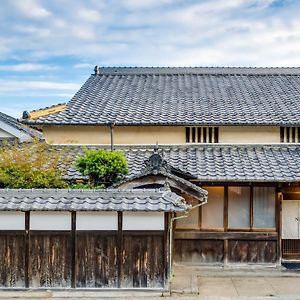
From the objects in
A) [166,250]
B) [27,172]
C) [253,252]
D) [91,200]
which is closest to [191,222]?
[253,252]

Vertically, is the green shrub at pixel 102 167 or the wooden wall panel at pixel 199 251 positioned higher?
the green shrub at pixel 102 167

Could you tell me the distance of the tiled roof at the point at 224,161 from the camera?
15.8 meters

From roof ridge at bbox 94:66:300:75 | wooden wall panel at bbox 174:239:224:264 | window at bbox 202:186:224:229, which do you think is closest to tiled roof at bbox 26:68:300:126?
roof ridge at bbox 94:66:300:75

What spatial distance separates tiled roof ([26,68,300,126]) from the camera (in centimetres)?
1853

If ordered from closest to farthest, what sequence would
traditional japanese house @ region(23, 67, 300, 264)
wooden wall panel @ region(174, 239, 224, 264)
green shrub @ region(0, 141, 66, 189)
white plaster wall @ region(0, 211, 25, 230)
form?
white plaster wall @ region(0, 211, 25, 230) < green shrub @ region(0, 141, 66, 189) < traditional japanese house @ region(23, 67, 300, 264) < wooden wall panel @ region(174, 239, 224, 264)

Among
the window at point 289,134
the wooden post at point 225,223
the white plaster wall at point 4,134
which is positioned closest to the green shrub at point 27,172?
the white plaster wall at point 4,134

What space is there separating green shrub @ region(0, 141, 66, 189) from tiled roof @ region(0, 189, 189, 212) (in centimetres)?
203

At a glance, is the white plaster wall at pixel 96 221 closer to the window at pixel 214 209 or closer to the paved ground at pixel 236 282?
the paved ground at pixel 236 282

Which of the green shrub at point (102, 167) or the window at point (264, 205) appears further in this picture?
the window at point (264, 205)

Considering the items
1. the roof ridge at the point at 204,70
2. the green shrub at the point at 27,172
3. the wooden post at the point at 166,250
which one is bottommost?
the wooden post at the point at 166,250

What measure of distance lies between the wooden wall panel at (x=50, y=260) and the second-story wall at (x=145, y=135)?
688 centimetres

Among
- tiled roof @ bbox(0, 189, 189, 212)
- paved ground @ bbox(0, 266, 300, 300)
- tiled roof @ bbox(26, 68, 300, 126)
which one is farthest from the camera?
tiled roof @ bbox(26, 68, 300, 126)

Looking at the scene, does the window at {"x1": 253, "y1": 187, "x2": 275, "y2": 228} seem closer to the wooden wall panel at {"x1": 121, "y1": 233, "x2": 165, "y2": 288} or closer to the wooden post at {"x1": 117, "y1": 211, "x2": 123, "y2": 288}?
the wooden wall panel at {"x1": 121, "y1": 233, "x2": 165, "y2": 288}

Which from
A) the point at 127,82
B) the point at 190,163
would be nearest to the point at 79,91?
the point at 127,82
